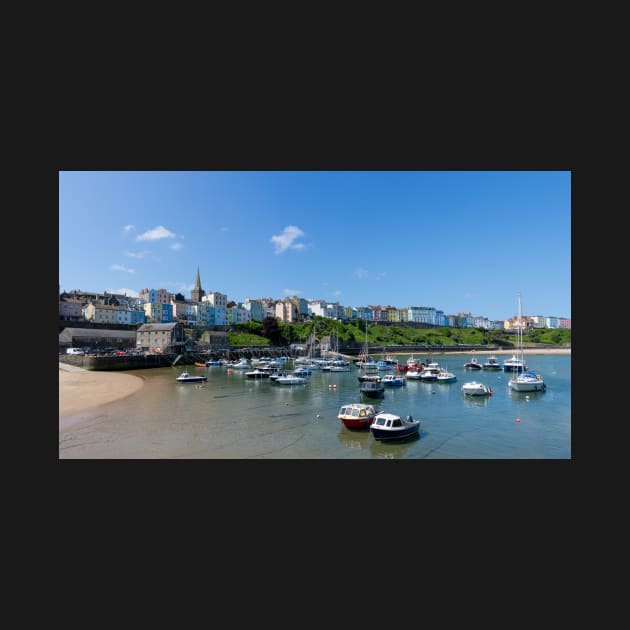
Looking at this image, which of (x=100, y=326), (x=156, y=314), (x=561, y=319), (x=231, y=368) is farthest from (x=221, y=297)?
(x=561, y=319)

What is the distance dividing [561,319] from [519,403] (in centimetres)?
10050

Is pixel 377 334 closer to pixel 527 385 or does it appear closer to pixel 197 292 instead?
pixel 197 292

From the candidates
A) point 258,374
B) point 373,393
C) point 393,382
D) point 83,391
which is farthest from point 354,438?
point 258,374

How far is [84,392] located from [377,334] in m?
61.7

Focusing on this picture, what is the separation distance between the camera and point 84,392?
18.7 meters

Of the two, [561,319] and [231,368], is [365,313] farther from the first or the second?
[231,368]

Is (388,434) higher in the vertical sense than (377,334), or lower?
lower

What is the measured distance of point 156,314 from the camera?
6122cm

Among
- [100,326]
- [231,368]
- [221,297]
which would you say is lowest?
[231,368]

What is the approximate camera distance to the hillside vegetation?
60.7 m

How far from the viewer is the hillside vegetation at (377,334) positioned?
6066 cm

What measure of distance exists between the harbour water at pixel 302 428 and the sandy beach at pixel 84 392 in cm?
75

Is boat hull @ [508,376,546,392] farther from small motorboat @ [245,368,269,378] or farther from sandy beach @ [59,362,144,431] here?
sandy beach @ [59,362,144,431]

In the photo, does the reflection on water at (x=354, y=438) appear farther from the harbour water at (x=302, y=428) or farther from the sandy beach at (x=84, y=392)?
the sandy beach at (x=84, y=392)
